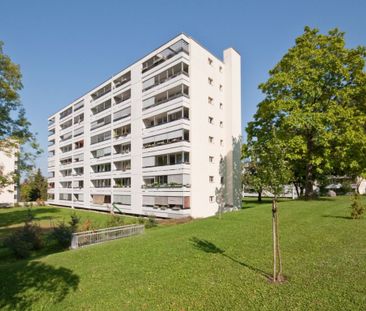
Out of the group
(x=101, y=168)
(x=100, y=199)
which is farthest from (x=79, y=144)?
(x=100, y=199)

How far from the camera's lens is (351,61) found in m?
25.1

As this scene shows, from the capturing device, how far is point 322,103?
83.3 ft

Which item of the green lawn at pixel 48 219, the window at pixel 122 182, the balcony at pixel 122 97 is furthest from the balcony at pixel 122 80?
the green lawn at pixel 48 219

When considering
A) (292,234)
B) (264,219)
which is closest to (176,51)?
(264,219)

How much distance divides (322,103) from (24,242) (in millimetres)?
27950

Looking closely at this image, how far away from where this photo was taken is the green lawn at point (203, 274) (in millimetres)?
6422

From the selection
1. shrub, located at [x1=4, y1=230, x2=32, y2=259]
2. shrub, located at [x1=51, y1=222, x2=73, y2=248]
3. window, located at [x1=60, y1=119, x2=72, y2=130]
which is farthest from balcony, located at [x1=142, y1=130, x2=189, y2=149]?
window, located at [x1=60, y1=119, x2=72, y2=130]

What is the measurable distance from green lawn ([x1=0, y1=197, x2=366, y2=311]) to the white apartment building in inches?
655

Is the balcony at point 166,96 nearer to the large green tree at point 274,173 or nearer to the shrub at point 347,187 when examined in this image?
the large green tree at point 274,173

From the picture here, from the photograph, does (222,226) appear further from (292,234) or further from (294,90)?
(294,90)

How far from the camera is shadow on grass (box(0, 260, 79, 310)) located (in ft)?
26.1

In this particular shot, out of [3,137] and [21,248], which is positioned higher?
[3,137]

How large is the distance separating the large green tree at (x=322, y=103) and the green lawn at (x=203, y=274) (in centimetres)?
1185

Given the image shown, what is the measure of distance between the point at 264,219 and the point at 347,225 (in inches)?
195
